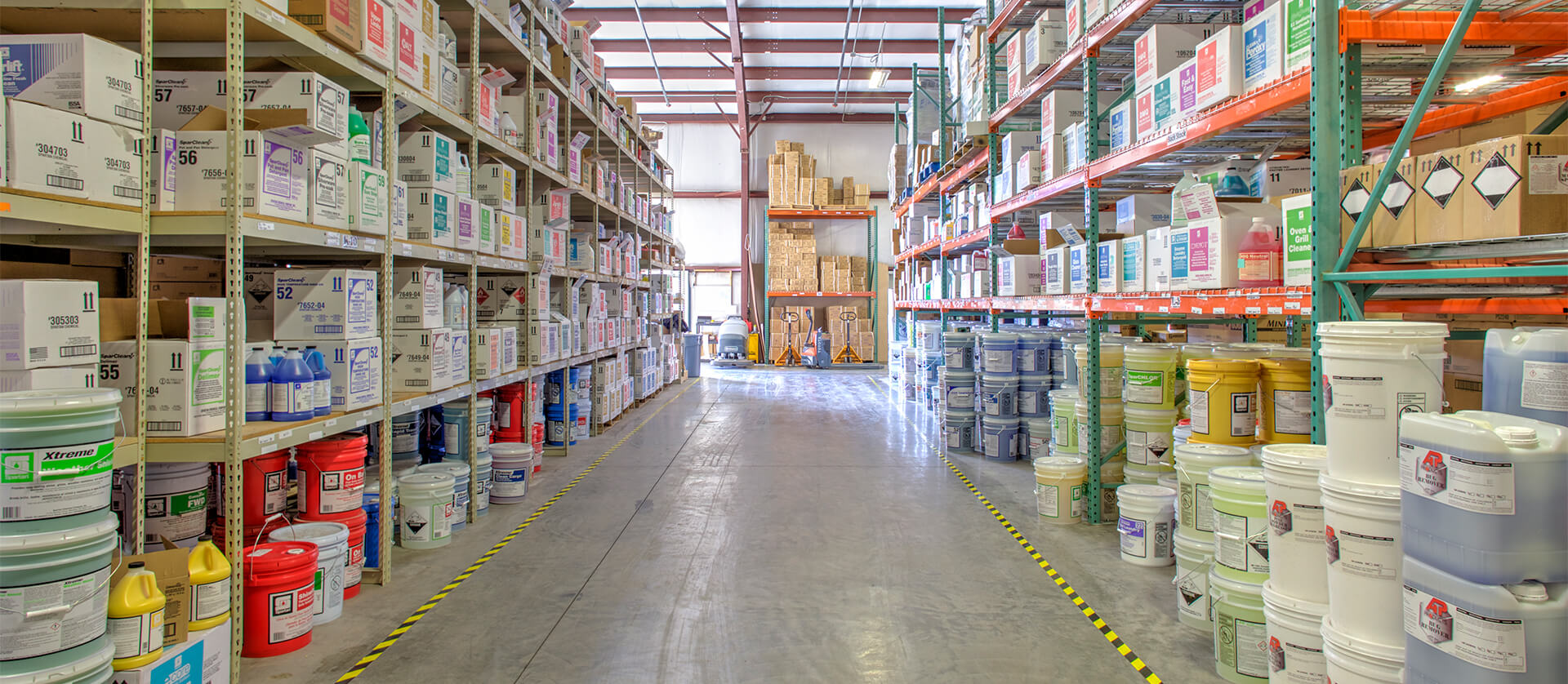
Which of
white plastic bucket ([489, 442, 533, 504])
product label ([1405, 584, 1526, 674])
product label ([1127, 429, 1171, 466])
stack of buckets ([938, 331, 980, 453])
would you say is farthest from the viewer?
stack of buckets ([938, 331, 980, 453])

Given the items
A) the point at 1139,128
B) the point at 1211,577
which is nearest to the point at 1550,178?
the point at 1211,577

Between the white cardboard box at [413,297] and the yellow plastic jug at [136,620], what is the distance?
2292 mm

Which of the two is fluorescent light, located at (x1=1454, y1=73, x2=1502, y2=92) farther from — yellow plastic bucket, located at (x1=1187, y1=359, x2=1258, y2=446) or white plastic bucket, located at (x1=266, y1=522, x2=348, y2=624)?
white plastic bucket, located at (x1=266, y1=522, x2=348, y2=624)

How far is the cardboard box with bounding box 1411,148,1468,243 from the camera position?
2357 mm

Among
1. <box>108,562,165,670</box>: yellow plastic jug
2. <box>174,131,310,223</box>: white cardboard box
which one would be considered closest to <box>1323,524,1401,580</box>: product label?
<box>108,562,165,670</box>: yellow plastic jug

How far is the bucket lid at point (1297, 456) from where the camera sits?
240cm

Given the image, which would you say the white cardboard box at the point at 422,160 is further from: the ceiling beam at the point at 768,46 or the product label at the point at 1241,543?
the ceiling beam at the point at 768,46

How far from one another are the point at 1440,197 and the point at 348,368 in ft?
13.9

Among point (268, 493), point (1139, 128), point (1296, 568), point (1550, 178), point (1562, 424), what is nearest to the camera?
point (1562, 424)

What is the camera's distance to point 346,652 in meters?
3.09

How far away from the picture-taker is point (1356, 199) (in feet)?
8.61

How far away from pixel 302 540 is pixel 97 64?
6.19 ft

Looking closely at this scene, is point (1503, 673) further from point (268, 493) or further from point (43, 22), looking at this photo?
point (43, 22)

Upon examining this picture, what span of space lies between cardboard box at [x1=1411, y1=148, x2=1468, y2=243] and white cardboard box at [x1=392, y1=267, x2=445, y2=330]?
4.58 m
